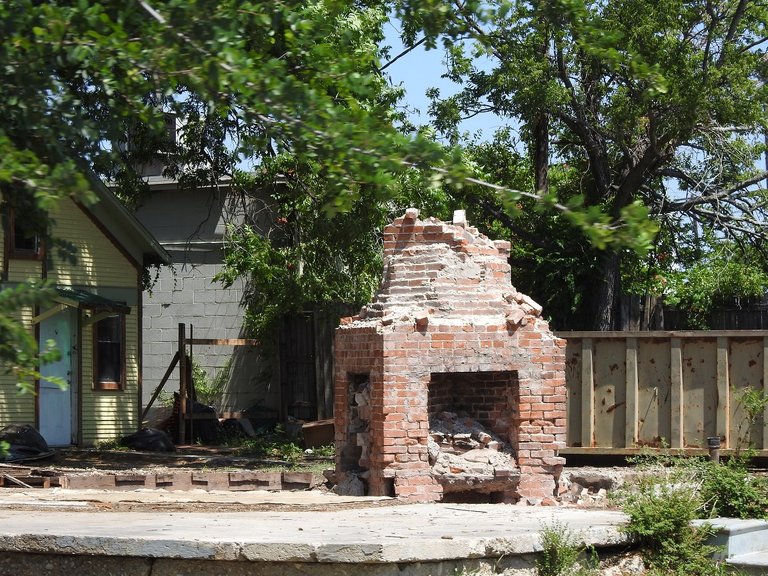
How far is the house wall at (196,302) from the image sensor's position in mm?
24156

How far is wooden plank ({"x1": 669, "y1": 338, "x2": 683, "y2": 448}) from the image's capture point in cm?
1380

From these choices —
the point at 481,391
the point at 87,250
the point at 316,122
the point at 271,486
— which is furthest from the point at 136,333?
the point at 316,122

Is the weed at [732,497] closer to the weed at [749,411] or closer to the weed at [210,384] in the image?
the weed at [749,411]

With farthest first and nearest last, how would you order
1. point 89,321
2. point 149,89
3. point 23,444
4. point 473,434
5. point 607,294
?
point 89,321 < point 607,294 < point 23,444 < point 473,434 < point 149,89

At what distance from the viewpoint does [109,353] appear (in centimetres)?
2227

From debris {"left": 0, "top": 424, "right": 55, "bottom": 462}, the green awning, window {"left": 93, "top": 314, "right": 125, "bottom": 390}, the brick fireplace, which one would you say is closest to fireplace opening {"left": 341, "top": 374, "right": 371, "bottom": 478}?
the brick fireplace

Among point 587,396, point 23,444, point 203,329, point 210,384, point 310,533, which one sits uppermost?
point 203,329

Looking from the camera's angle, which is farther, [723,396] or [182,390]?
[182,390]

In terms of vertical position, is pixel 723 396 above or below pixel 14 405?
above

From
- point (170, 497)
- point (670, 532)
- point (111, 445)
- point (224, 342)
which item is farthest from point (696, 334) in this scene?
point (111, 445)

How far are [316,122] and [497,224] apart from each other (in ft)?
51.7

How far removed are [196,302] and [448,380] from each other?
1365 centimetres

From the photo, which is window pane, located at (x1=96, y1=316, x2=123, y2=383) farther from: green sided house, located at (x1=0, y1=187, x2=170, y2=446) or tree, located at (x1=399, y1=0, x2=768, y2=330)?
tree, located at (x1=399, y1=0, x2=768, y2=330)

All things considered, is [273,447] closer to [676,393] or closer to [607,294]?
[607,294]
